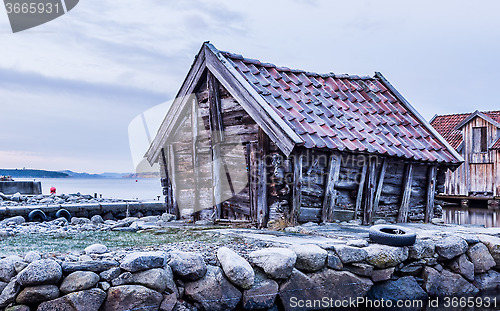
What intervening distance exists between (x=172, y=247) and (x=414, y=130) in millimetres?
7766

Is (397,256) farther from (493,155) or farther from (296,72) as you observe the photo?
(493,155)

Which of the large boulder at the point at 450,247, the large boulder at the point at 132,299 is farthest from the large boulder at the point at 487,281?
the large boulder at the point at 132,299

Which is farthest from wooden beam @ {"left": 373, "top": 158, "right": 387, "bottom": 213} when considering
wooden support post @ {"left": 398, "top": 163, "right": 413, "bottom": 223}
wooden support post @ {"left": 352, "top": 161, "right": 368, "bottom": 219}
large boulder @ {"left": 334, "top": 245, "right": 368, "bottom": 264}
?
large boulder @ {"left": 334, "top": 245, "right": 368, "bottom": 264}

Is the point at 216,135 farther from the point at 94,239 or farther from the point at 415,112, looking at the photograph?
→ the point at 415,112

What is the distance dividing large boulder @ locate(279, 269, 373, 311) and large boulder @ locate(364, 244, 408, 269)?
1.03 feet

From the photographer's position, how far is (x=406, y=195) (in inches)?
468

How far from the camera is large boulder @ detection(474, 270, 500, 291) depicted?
362 inches

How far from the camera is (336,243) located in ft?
26.1

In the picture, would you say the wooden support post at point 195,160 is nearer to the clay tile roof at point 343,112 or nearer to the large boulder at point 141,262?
the clay tile roof at point 343,112

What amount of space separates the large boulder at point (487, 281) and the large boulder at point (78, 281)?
259 inches

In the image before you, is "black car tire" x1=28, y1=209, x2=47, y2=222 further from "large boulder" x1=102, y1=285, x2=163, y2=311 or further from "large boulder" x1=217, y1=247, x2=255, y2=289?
"large boulder" x1=102, y1=285, x2=163, y2=311

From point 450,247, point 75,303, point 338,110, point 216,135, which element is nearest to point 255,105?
point 216,135

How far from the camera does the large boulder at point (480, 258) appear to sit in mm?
9242

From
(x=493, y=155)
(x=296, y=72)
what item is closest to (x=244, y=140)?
(x=296, y=72)
